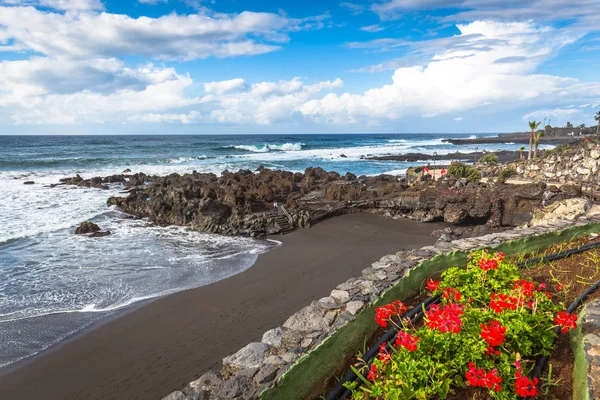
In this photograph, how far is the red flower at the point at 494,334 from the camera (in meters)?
3.52

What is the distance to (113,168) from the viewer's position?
38.6m

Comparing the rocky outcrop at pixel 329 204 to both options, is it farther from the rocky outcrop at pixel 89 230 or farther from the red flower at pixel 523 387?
the red flower at pixel 523 387

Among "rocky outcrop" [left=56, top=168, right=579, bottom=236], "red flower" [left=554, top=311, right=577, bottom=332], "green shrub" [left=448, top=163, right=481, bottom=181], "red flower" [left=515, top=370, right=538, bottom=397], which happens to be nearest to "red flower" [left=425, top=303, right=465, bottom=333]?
"red flower" [left=515, top=370, right=538, bottom=397]

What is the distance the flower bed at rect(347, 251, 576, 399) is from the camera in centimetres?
344

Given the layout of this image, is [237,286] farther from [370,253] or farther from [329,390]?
[329,390]

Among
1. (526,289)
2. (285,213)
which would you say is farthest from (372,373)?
(285,213)

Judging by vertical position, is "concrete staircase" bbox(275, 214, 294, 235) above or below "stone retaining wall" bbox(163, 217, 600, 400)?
below

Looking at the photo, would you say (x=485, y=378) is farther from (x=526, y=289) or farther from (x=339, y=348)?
(x=526, y=289)

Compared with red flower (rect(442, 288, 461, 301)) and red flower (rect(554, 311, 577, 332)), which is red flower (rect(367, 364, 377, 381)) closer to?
red flower (rect(442, 288, 461, 301))

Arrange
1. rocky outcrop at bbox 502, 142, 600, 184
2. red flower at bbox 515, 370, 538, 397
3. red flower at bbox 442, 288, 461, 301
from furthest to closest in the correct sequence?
rocky outcrop at bbox 502, 142, 600, 184 < red flower at bbox 442, 288, 461, 301 < red flower at bbox 515, 370, 538, 397

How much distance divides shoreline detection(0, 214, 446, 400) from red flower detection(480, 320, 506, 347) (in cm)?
452

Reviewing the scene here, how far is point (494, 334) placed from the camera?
3529 mm

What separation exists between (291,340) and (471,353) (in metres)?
1.99

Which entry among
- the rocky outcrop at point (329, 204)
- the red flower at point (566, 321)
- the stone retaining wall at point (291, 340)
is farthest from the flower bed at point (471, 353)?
the rocky outcrop at point (329, 204)
